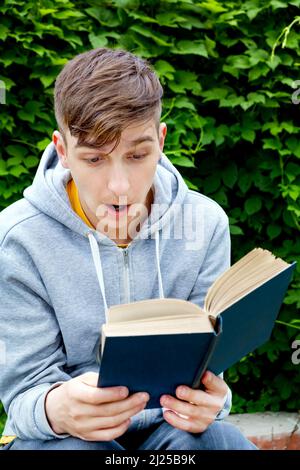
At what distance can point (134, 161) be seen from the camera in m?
1.95

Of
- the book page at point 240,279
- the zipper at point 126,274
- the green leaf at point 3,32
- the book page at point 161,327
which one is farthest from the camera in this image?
the green leaf at point 3,32

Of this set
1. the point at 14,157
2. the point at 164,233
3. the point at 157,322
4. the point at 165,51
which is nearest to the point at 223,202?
the point at 165,51

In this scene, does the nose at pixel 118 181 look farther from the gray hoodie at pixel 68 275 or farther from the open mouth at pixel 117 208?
the gray hoodie at pixel 68 275

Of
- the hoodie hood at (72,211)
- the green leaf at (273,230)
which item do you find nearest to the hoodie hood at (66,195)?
the hoodie hood at (72,211)

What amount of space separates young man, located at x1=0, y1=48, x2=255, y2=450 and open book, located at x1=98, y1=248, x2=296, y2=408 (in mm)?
52

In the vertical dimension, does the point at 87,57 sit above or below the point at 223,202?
above

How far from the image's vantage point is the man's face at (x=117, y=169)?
1909 mm

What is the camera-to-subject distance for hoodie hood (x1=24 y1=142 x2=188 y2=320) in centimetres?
209

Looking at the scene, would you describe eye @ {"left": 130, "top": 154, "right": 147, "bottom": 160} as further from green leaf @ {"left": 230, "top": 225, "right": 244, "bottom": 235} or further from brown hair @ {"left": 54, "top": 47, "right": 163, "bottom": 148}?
green leaf @ {"left": 230, "top": 225, "right": 244, "bottom": 235}

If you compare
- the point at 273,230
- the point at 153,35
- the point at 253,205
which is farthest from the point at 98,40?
the point at 273,230

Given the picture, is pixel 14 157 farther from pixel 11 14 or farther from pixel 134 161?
pixel 134 161

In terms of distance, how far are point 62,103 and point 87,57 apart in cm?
14

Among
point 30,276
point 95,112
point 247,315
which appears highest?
point 95,112

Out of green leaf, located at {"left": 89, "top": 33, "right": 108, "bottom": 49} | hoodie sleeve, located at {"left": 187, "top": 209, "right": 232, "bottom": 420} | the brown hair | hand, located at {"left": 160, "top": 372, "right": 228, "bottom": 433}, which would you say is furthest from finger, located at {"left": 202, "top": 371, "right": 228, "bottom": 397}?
green leaf, located at {"left": 89, "top": 33, "right": 108, "bottom": 49}
